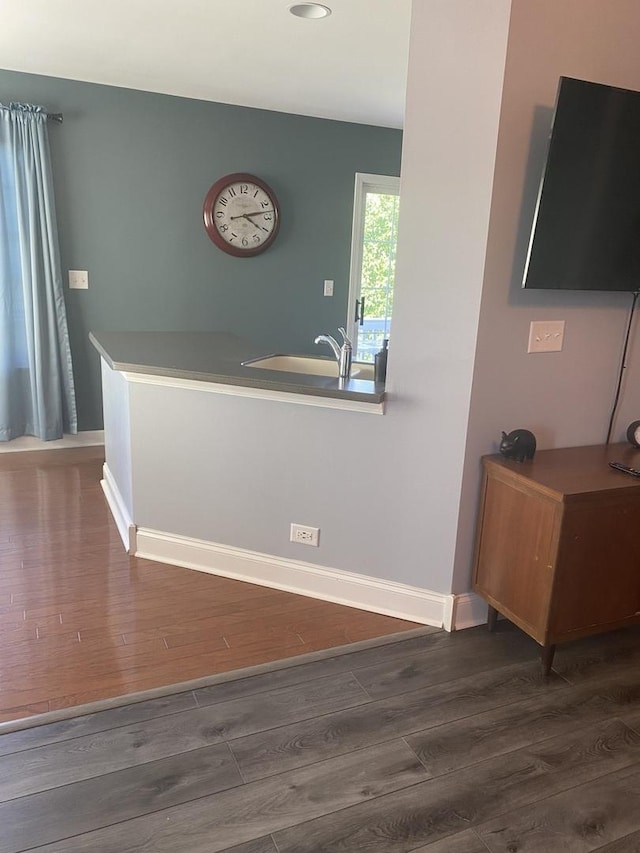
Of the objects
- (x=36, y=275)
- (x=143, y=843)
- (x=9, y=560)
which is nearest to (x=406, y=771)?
(x=143, y=843)

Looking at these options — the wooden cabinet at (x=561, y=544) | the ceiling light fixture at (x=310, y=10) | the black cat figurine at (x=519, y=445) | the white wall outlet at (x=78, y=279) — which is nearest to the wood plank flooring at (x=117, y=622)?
the wooden cabinet at (x=561, y=544)

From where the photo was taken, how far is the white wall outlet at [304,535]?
261cm

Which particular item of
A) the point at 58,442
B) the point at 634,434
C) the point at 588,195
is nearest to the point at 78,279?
the point at 58,442

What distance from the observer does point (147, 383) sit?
2744 millimetres

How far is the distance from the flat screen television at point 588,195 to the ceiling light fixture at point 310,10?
1439mm

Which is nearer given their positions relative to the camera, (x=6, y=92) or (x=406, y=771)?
(x=406, y=771)

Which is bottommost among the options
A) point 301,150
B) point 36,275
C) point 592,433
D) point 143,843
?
point 143,843

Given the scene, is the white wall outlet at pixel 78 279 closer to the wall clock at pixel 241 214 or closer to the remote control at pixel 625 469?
the wall clock at pixel 241 214

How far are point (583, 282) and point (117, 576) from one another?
2187 mm

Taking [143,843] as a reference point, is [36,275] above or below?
above

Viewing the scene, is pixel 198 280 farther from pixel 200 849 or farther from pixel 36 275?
pixel 200 849

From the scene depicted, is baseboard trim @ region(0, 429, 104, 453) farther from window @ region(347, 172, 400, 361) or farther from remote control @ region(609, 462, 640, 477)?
remote control @ region(609, 462, 640, 477)

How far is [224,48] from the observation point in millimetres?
3410

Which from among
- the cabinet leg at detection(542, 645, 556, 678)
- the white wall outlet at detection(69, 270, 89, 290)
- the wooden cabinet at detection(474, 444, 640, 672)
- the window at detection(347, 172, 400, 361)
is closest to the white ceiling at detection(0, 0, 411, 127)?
the window at detection(347, 172, 400, 361)
